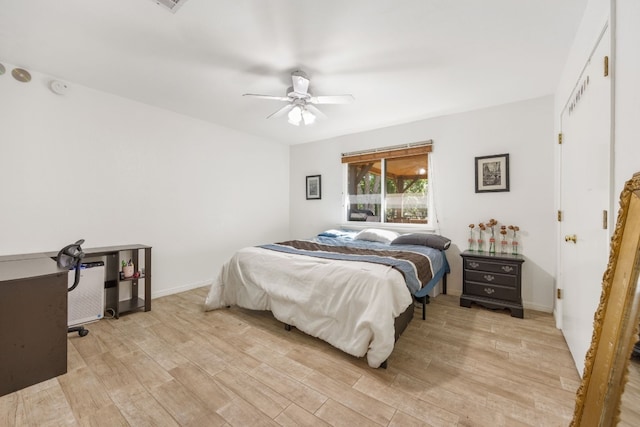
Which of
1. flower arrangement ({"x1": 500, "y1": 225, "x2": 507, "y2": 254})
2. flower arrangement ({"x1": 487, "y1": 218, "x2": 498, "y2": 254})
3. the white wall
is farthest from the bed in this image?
the white wall

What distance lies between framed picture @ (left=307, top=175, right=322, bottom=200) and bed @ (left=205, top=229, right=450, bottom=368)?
180cm

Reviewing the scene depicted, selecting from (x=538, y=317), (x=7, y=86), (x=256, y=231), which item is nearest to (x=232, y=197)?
(x=256, y=231)

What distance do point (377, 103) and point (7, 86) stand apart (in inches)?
149

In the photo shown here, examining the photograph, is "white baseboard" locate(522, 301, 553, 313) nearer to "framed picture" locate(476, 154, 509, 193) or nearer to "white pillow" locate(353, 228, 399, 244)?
"framed picture" locate(476, 154, 509, 193)

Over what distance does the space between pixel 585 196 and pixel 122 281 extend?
14.4 ft

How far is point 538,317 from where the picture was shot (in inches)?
109

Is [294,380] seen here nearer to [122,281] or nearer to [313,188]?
[122,281]

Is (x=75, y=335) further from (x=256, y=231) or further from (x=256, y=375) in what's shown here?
(x=256, y=231)

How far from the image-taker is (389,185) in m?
4.29

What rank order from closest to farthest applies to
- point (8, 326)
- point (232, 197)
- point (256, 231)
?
point (8, 326), point (232, 197), point (256, 231)

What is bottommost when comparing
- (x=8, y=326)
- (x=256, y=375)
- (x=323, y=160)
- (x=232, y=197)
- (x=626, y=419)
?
(x=256, y=375)

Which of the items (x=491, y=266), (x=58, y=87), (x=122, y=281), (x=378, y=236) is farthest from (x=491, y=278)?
(x=58, y=87)

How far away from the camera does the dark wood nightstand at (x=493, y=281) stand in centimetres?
279

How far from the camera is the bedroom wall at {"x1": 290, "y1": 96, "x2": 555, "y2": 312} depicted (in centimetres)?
296
